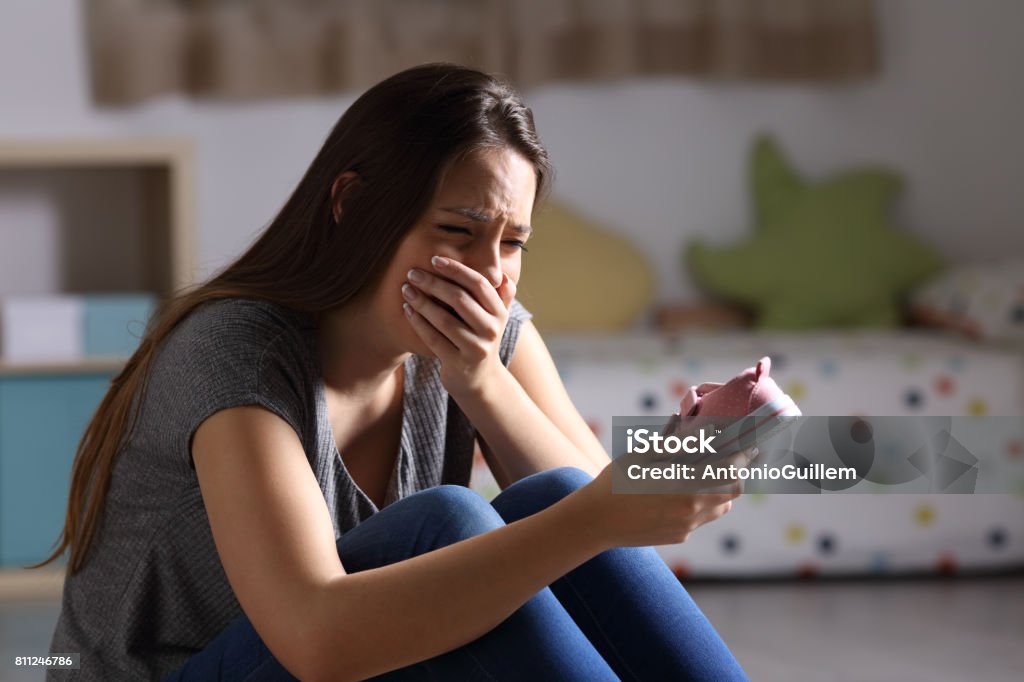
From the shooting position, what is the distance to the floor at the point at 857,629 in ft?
5.91

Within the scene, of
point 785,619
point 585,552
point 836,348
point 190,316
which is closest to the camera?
point 585,552

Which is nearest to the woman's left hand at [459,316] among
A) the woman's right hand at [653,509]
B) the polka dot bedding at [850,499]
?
the woman's right hand at [653,509]

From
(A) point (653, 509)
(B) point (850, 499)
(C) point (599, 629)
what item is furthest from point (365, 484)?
(B) point (850, 499)

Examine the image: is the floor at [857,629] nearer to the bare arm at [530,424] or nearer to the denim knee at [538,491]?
the bare arm at [530,424]

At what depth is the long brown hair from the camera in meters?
0.98

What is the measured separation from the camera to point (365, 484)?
1144 millimetres

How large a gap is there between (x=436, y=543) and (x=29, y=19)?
2318 millimetres

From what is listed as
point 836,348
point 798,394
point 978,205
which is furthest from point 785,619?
point 978,205

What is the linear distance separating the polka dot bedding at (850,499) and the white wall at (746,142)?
765 mm

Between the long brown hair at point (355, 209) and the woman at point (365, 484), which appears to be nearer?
the woman at point (365, 484)

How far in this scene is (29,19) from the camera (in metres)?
2.78

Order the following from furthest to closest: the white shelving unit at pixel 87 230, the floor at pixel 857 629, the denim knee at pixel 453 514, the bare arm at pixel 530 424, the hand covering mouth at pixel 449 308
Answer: the white shelving unit at pixel 87 230 < the floor at pixel 857 629 < the bare arm at pixel 530 424 < the hand covering mouth at pixel 449 308 < the denim knee at pixel 453 514

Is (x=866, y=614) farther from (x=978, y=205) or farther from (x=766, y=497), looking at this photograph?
(x=978, y=205)

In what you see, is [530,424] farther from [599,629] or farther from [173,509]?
[173,509]
